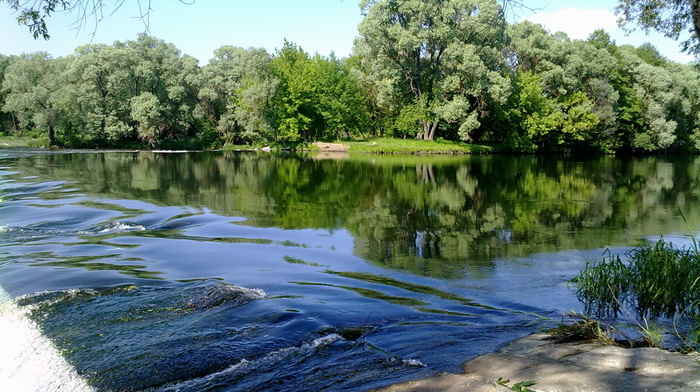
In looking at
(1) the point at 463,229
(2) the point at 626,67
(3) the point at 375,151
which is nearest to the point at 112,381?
(1) the point at 463,229

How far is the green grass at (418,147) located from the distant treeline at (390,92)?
194 cm

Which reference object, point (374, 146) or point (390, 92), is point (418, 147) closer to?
point (374, 146)

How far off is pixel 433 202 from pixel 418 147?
125ft

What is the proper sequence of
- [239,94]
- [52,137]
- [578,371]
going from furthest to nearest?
[239,94]
[52,137]
[578,371]

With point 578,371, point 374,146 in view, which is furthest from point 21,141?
point 578,371

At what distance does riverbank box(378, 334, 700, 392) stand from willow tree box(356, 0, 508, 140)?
4802cm

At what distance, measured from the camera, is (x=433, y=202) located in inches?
832

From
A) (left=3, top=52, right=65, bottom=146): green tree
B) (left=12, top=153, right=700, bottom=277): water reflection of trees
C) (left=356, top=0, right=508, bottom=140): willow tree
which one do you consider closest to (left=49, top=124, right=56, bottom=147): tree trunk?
(left=3, top=52, right=65, bottom=146): green tree

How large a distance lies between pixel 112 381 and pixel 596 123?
6189 cm

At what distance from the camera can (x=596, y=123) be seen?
57906mm

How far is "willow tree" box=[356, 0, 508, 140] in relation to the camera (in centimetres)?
5134

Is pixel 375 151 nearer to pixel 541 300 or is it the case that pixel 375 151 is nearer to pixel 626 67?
pixel 626 67

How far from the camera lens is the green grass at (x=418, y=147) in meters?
58.4

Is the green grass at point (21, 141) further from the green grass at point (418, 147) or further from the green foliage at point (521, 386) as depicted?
the green foliage at point (521, 386)
